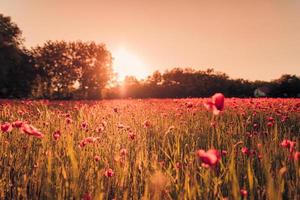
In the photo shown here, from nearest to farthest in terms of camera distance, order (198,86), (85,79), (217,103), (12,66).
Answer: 1. (217,103)
2. (198,86)
3. (12,66)
4. (85,79)

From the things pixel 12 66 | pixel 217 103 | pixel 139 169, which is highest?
pixel 12 66

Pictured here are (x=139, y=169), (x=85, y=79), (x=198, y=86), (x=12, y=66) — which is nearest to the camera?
(x=139, y=169)

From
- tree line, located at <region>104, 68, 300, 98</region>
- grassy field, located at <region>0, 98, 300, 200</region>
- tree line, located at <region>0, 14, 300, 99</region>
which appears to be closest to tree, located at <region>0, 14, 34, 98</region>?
tree line, located at <region>0, 14, 300, 99</region>

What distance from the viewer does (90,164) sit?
3732 millimetres

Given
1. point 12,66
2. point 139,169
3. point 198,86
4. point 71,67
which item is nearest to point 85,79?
point 71,67

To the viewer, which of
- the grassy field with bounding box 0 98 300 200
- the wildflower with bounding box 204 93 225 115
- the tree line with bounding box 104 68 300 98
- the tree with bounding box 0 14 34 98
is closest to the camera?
the wildflower with bounding box 204 93 225 115

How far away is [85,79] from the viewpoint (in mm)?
47875

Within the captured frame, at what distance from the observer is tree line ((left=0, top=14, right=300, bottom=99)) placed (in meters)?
37.2

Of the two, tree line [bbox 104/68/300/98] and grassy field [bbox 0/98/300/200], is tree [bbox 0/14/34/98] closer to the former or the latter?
tree line [bbox 104/68/300/98]

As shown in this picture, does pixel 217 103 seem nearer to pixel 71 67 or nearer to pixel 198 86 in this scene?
pixel 198 86

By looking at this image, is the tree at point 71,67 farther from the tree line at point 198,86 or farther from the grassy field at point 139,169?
the grassy field at point 139,169

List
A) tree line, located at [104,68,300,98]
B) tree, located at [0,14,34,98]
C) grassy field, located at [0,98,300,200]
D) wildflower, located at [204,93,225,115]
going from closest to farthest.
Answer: wildflower, located at [204,93,225,115]
grassy field, located at [0,98,300,200]
tree line, located at [104,68,300,98]
tree, located at [0,14,34,98]

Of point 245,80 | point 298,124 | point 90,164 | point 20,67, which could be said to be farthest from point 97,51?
point 90,164

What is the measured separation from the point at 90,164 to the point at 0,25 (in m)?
43.3
